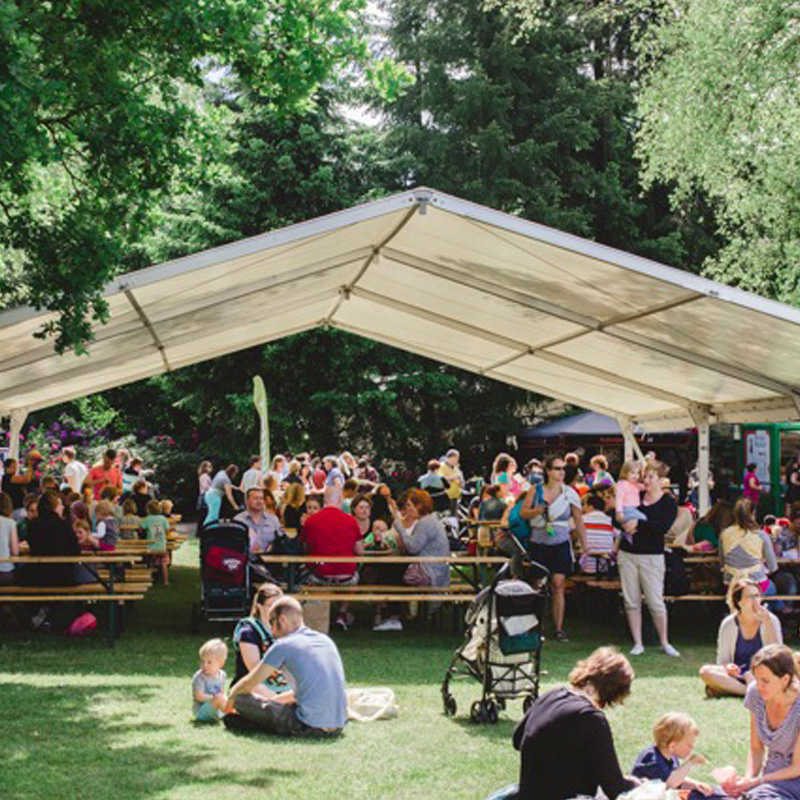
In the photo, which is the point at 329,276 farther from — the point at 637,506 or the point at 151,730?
the point at 151,730

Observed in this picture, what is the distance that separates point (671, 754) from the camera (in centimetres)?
530

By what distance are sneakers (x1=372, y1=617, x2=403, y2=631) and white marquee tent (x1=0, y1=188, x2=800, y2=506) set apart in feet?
12.2

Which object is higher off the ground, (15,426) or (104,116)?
(104,116)

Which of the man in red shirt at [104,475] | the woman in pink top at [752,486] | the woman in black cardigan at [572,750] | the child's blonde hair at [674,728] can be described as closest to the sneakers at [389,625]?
the man in red shirt at [104,475]

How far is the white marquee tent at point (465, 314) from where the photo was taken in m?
10.4

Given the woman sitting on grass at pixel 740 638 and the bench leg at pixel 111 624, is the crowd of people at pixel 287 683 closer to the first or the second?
the woman sitting on grass at pixel 740 638

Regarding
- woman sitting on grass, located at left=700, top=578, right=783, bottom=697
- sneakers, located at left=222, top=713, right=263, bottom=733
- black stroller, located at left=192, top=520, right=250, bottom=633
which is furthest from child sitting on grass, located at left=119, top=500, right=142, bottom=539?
woman sitting on grass, located at left=700, top=578, right=783, bottom=697

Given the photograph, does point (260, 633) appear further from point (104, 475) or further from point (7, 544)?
point (104, 475)

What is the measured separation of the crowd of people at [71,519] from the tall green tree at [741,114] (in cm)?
1079

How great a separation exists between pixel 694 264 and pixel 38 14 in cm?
2693

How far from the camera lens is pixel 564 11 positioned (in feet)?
112

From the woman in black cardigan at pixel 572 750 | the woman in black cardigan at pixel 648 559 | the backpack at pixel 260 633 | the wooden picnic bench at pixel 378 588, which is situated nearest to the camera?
the woman in black cardigan at pixel 572 750

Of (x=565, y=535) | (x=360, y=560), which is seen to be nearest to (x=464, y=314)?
(x=565, y=535)

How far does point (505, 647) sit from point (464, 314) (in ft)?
25.6
